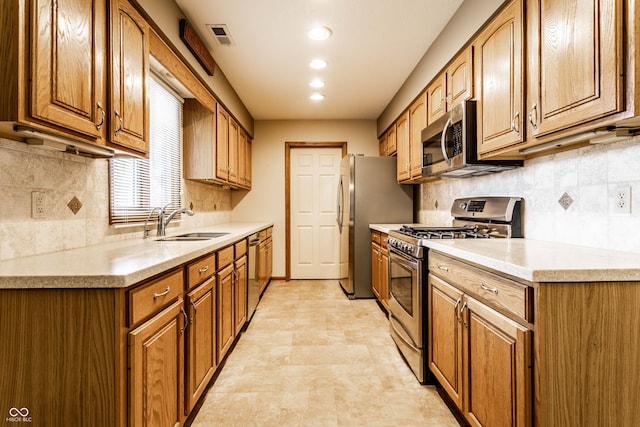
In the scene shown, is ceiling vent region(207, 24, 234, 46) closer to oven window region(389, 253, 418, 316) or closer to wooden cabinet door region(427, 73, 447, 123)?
wooden cabinet door region(427, 73, 447, 123)

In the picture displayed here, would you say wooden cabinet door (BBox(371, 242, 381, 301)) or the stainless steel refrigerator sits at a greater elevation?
the stainless steel refrigerator

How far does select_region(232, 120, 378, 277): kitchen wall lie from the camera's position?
17.0 ft

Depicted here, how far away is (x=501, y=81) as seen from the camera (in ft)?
6.06

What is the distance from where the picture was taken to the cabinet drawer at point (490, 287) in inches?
45.0

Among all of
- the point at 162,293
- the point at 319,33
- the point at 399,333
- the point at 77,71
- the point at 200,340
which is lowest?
the point at 399,333

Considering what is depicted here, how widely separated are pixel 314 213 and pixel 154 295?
4.02m

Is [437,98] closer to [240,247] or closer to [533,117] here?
[533,117]

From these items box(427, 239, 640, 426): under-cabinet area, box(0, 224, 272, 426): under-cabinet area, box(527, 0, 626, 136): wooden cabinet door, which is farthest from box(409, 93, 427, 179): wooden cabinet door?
box(0, 224, 272, 426): under-cabinet area

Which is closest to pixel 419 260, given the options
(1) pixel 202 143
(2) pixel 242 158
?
(1) pixel 202 143

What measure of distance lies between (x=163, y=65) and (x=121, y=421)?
6.59 feet

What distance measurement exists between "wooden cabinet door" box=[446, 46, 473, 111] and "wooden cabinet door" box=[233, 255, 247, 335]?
6.71 feet

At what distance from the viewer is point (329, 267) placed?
5.25 metres

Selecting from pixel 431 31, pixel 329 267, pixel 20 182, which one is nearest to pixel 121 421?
pixel 20 182

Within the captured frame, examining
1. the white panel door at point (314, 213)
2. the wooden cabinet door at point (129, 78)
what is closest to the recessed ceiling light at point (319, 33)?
the wooden cabinet door at point (129, 78)
